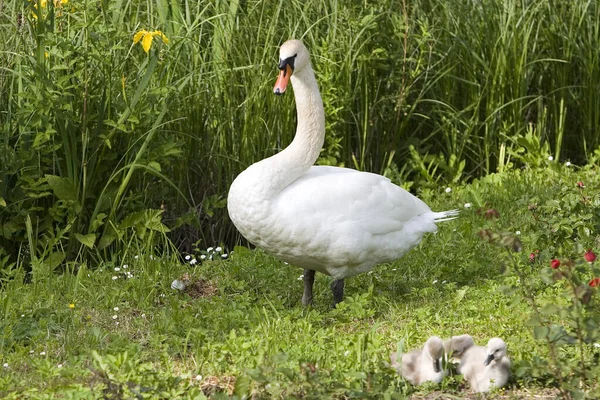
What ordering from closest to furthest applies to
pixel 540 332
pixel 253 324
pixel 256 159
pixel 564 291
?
pixel 540 332 < pixel 564 291 < pixel 253 324 < pixel 256 159

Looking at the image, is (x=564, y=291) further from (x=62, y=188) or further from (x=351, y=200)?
(x=62, y=188)

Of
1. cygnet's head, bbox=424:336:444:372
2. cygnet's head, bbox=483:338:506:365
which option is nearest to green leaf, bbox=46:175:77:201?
cygnet's head, bbox=424:336:444:372

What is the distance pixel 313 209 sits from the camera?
4.91 m

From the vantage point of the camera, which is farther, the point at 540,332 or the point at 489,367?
the point at 489,367

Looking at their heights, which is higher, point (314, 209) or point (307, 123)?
point (307, 123)

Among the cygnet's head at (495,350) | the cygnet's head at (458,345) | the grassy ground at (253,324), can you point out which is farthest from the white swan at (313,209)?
the cygnet's head at (495,350)

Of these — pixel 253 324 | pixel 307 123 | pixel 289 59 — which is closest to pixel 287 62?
pixel 289 59

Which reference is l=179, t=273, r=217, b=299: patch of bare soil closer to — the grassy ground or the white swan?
the grassy ground

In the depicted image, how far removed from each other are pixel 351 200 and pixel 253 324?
78 cm

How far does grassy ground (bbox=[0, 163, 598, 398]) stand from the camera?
3.82 metres

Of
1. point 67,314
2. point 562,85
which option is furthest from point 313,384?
point 562,85

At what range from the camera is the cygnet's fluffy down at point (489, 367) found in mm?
3826

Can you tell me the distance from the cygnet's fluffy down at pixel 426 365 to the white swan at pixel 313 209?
1.07 m

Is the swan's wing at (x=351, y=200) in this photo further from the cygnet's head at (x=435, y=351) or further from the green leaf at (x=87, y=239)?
the green leaf at (x=87, y=239)
